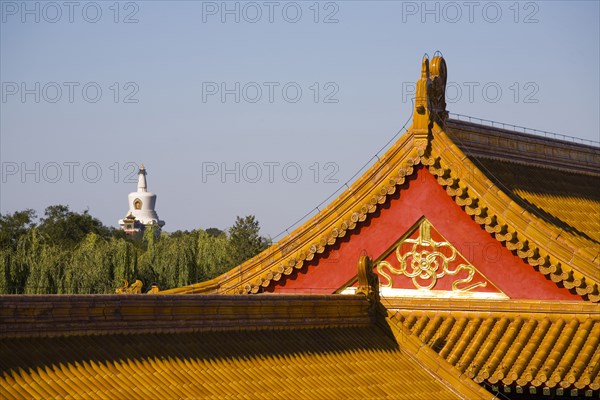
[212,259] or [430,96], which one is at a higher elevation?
[212,259]

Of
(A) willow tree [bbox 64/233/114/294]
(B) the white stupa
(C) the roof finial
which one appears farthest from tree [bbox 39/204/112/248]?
(C) the roof finial

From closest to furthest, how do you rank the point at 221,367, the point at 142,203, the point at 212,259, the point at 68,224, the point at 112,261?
the point at 221,367 → the point at 112,261 → the point at 212,259 → the point at 68,224 → the point at 142,203

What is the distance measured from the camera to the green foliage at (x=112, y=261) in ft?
141

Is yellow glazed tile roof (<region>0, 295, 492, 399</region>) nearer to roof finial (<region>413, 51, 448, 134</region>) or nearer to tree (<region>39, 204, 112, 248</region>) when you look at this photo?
roof finial (<region>413, 51, 448, 134</region>)

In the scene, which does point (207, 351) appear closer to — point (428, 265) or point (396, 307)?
point (396, 307)

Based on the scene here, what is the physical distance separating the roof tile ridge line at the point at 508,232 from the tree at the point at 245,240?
140 ft

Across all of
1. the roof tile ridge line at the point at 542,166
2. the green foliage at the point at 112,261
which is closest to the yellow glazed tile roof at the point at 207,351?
the roof tile ridge line at the point at 542,166

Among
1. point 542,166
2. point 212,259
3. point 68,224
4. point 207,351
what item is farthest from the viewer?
point 68,224

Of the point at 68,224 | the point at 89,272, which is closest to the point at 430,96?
the point at 89,272

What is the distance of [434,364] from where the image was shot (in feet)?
45.9

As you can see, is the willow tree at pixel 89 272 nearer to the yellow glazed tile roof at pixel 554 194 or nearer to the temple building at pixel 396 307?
the yellow glazed tile roof at pixel 554 194

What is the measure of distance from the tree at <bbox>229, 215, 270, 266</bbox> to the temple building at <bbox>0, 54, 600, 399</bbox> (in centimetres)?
4112

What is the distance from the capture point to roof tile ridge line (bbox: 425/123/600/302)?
50.1 ft

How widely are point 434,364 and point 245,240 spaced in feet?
165
